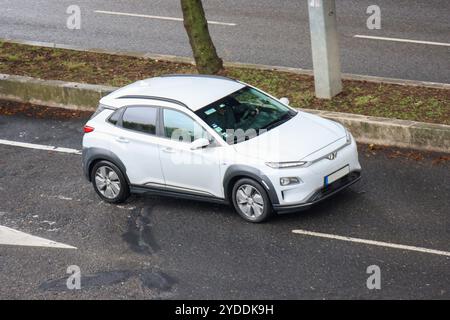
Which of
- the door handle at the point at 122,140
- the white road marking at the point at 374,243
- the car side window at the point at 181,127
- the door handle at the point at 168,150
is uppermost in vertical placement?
the car side window at the point at 181,127

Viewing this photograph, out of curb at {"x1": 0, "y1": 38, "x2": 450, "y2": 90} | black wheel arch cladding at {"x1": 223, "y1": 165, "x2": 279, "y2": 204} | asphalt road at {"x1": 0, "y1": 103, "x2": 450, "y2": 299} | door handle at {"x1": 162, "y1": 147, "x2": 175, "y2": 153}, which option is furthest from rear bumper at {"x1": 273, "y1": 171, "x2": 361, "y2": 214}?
curb at {"x1": 0, "y1": 38, "x2": 450, "y2": 90}

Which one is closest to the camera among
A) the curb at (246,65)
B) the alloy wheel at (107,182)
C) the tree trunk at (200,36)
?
the alloy wheel at (107,182)

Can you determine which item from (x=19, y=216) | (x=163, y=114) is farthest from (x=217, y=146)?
(x=19, y=216)

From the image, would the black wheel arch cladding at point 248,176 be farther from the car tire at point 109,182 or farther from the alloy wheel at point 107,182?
the alloy wheel at point 107,182

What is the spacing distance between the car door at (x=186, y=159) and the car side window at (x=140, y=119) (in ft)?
0.53

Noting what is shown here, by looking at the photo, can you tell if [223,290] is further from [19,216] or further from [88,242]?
[19,216]

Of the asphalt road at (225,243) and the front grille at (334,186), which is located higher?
the front grille at (334,186)

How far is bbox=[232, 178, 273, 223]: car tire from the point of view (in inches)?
450

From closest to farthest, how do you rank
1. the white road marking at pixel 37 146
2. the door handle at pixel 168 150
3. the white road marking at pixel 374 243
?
the white road marking at pixel 374 243 → the door handle at pixel 168 150 → the white road marking at pixel 37 146

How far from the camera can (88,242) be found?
11680mm

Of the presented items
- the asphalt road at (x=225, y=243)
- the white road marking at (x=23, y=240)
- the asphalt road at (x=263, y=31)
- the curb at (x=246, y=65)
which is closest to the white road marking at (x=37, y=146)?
the asphalt road at (x=225, y=243)

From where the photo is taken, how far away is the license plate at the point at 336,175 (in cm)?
1148

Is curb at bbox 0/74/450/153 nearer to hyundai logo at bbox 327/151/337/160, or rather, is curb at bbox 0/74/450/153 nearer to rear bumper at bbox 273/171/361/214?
rear bumper at bbox 273/171/361/214

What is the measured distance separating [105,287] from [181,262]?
0.96 m
